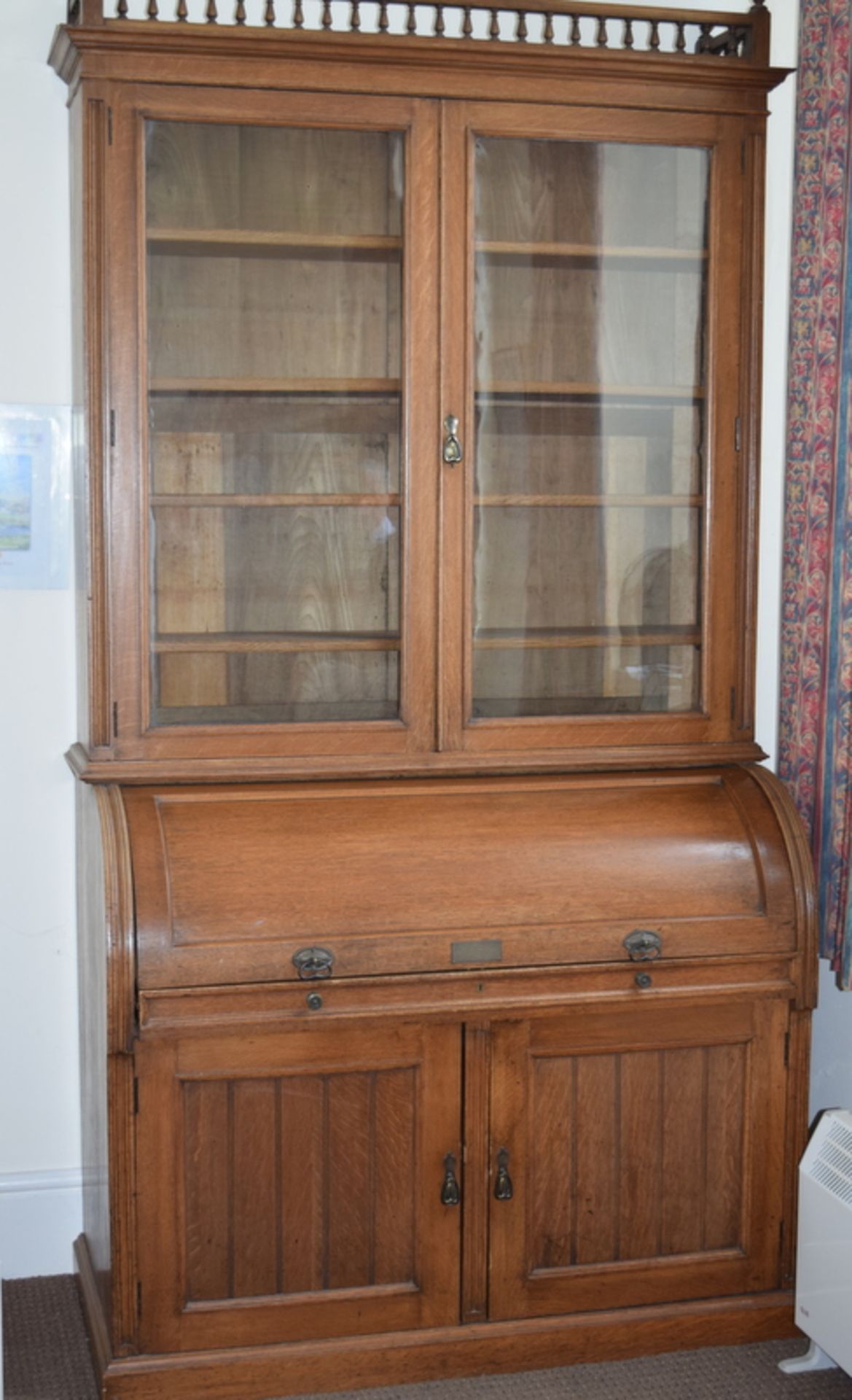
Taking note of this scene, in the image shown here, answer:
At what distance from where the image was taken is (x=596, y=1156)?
2512 mm

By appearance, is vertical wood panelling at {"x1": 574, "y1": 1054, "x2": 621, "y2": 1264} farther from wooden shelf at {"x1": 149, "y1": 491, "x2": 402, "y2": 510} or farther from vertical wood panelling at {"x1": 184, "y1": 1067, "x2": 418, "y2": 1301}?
wooden shelf at {"x1": 149, "y1": 491, "x2": 402, "y2": 510}

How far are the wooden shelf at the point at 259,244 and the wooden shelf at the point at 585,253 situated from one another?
180mm

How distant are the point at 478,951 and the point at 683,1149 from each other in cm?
54

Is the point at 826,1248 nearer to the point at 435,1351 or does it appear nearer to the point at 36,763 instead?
the point at 435,1351

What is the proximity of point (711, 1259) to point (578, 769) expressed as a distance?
0.90 metres

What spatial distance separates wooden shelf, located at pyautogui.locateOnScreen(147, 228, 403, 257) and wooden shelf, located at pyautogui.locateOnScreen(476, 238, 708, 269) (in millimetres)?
180

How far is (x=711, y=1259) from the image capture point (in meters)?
2.57

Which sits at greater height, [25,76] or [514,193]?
[25,76]

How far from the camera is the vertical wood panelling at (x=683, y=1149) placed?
8.30 feet

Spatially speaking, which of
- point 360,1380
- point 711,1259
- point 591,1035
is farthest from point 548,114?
point 360,1380

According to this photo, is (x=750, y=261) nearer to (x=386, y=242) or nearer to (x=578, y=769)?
(x=386, y=242)

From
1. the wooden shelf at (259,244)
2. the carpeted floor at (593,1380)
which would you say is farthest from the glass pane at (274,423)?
the carpeted floor at (593,1380)

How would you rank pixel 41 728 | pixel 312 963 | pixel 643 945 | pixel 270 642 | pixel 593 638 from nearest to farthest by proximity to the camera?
pixel 312 963
pixel 643 945
pixel 270 642
pixel 593 638
pixel 41 728

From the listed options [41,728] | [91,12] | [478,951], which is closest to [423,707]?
[478,951]
